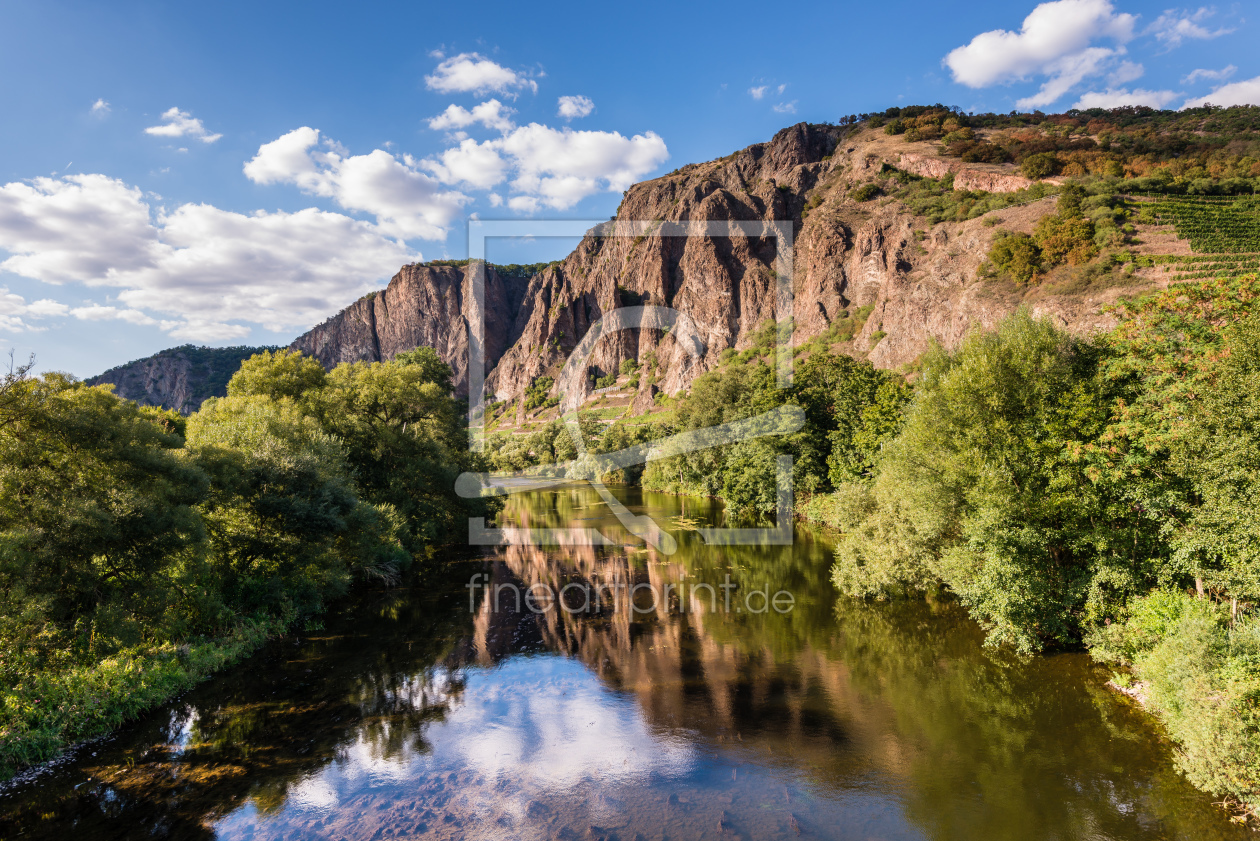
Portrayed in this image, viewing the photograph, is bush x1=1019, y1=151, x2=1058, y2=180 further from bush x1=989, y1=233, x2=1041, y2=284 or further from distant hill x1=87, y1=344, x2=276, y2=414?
distant hill x1=87, y1=344, x2=276, y2=414

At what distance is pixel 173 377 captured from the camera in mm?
177375

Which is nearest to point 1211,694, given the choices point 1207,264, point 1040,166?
point 1207,264

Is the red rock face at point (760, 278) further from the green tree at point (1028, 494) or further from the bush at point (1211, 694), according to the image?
the bush at point (1211, 694)

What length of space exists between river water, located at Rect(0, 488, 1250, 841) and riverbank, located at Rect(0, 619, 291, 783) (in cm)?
60

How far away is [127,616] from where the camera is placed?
47.8ft

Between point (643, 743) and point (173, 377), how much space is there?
220m

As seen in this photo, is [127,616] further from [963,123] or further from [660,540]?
[963,123]

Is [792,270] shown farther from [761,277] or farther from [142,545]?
[142,545]

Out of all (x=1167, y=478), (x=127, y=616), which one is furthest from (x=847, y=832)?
(x=127, y=616)

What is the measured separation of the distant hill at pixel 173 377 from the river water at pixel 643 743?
189 metres

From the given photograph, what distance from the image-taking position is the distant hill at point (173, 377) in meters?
172

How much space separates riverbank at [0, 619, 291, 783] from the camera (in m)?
12.5

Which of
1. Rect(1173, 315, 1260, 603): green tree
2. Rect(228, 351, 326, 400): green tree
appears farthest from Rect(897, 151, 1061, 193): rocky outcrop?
Rect(228, 351, 326, 400): green tree

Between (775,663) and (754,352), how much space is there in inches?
4109
